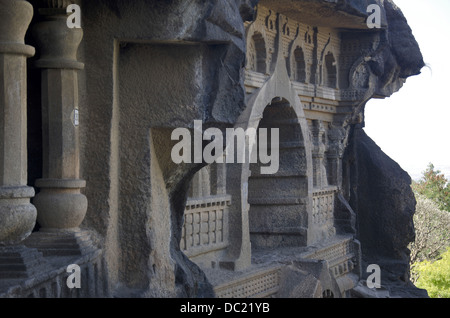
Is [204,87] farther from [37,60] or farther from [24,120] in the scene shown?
[24,120]

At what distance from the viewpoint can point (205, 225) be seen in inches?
328

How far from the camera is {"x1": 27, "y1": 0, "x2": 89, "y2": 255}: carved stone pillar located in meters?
4.42

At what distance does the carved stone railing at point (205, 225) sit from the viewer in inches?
313

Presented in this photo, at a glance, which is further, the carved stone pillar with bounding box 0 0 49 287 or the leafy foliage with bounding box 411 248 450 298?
the leafy foliage with bounding box 411 248 450 298

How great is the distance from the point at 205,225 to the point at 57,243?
13.2 feet

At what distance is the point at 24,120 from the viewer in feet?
13.0

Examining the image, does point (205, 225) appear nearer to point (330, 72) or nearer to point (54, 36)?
point (54, 36)

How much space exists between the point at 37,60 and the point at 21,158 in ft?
2.87

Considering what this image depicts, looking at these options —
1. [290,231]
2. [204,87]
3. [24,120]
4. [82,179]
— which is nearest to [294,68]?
[290,231]

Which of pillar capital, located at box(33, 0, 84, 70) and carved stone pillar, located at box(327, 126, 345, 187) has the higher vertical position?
pillar capital, located at box(33, 0, 84, 70)

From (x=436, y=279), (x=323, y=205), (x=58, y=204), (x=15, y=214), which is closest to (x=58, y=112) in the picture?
(x=58, y=204)

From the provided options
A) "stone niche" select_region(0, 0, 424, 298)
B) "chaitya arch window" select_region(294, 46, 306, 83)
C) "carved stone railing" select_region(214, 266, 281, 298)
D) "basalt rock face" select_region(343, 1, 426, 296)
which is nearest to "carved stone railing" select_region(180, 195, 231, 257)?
"stone niche" select_region(0, 0, 424, 298)

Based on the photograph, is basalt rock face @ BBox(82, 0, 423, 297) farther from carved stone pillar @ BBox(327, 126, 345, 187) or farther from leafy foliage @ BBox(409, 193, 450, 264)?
leafy foliage @ BBox(409, 193, 450, 264)

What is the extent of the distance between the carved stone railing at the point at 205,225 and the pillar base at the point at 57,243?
3399 millimetres
